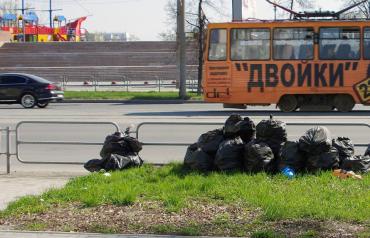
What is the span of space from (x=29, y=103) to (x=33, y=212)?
21579 mm

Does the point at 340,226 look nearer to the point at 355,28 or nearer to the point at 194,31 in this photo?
the point at 355,28

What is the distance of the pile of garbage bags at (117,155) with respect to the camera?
992 cm

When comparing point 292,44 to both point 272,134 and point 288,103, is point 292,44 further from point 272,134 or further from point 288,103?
point 272,134

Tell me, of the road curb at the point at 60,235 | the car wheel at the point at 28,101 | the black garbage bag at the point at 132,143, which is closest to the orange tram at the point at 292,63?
the car wheel at the point at 28,101

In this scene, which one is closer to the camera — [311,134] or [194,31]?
[311,134]

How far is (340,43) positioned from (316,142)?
13.8 meters

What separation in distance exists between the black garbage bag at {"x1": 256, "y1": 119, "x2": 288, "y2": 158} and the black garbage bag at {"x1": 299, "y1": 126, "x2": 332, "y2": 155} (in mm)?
347

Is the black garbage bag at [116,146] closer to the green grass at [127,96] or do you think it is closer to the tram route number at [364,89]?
the tram route number at [364,89]

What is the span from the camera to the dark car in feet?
93.2

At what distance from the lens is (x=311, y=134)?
364 inches

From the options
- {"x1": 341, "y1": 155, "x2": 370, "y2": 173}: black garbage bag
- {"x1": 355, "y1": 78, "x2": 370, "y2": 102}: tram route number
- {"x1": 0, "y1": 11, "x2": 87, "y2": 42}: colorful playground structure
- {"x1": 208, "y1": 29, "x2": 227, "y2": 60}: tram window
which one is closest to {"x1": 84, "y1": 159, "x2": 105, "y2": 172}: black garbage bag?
{"x1": 341, "y1": 155, "x2": 370, "y2": 173}: black garbage bag

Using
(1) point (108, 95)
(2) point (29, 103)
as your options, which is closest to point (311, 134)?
(2) point (29, 103)

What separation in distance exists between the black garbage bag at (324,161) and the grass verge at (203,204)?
24cm

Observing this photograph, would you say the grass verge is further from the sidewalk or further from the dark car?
the dark car
